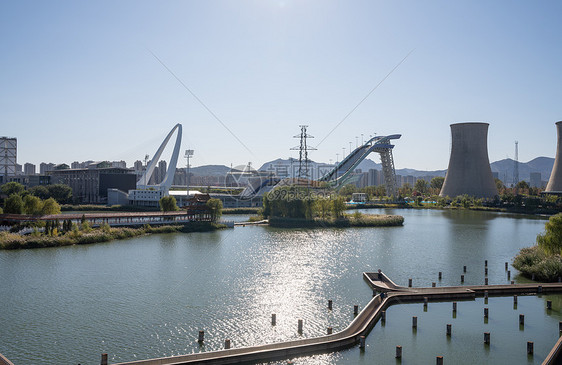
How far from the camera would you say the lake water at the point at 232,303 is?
13586 mm

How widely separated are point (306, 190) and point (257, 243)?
61.8 feet

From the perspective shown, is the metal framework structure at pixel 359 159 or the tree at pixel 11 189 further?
the metal framework structure at pixel 359 159

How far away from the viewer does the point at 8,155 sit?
90688 mm

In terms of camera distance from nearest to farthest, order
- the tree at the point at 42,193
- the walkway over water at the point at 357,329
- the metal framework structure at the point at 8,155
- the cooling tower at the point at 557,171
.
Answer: the walkway over water at the point at 357,329 < the tree at the point at 42,193 < the cooling tower at the point at 557,171 < the metal framework structure at the point at 8,155

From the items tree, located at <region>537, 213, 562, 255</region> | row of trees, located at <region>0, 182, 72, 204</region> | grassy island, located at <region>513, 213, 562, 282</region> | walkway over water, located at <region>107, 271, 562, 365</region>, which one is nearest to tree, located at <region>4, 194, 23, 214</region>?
row of trees, located at <region>0, 182, 72, 204</region>

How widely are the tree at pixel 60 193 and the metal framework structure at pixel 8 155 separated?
2548 centimetres

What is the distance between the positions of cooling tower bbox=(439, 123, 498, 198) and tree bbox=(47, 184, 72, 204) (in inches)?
2799

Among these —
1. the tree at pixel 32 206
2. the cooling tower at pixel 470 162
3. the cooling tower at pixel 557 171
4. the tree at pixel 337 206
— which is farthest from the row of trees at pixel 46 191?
the cooling tower at pixel 557 171

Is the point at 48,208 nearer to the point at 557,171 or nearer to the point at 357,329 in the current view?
the point at 357,329

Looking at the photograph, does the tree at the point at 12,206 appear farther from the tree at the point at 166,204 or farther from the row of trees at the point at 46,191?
the row of trees at the point at 46,191

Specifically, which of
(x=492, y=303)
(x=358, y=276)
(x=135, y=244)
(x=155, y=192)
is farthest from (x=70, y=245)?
(x=155, y=192)

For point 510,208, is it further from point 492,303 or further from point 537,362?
point 537,362

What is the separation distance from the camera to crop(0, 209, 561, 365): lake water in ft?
44.6

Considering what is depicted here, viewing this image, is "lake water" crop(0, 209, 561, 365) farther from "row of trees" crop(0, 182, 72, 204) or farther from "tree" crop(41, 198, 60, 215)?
"row of trees" crop(0, 182, 72, 204)
